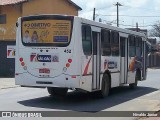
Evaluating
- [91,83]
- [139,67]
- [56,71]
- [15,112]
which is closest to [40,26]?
[56,71]

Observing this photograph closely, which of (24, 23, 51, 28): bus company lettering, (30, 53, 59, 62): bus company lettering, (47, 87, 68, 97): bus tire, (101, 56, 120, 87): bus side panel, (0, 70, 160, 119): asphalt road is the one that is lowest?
(0, 70, 160, 119): asphalt road

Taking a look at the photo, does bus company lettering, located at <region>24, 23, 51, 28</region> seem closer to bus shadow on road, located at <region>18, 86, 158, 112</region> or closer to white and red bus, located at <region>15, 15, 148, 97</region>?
white and red bus, located at <region>15, 15, 148, 97</region>

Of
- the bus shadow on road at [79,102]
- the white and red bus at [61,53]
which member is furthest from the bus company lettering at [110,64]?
the bus shadow on road at [79,102]

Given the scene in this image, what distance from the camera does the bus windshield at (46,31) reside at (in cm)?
1450

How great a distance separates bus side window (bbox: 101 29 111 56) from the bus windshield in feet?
7.60

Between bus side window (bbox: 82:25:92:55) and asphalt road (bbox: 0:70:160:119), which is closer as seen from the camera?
asphalt road (bbox: 0:70:160:119)

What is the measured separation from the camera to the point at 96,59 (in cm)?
1576

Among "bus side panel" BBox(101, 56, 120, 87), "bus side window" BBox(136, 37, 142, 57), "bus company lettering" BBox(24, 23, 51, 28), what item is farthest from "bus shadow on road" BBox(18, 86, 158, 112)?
"bus side window" BBox(136, 37, 142, 57)

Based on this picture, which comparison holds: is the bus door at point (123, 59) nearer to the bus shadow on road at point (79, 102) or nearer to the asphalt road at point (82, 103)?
the bus shadow on road at point (79, 102)

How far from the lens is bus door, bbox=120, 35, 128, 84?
18750 millimetres

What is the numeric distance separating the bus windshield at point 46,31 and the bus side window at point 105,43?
7.60ft

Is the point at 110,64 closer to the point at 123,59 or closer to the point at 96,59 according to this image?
the point at 96,59

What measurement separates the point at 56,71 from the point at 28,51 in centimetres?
134

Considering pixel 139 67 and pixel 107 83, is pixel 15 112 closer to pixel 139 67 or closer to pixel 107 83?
pixel 107 83
